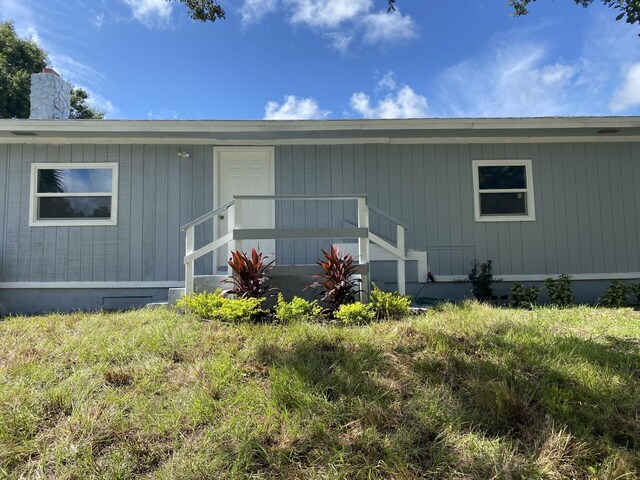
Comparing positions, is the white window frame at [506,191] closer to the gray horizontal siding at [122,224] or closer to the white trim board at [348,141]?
the white trim board at [348,141]

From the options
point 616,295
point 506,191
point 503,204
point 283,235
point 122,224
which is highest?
point 506,191

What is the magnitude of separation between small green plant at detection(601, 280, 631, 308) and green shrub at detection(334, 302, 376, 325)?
4.37 metres

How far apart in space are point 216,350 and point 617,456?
8.83ft

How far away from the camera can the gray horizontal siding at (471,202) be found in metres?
6.44

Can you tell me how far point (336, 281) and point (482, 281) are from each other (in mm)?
3011

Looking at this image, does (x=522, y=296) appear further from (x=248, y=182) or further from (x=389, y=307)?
(x=248, y=182)

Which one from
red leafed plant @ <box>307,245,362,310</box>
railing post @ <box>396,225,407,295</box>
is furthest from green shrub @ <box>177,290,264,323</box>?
railing post @ <box>396,225,407,295</box>

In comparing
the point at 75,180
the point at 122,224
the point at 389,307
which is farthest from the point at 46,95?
the point at 389,307

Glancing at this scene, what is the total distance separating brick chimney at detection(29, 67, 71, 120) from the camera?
20.9 ft

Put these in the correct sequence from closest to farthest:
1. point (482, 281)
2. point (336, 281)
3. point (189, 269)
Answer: point (336, 281) < point (189, 269) < point (482, 281)

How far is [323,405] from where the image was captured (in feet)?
7.43

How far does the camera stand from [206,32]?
30.0 feet

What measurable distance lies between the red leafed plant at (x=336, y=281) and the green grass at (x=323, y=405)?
0.95m

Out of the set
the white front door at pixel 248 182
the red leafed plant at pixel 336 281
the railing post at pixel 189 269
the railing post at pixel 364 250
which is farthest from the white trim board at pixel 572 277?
the railing post at pixel 189 269
